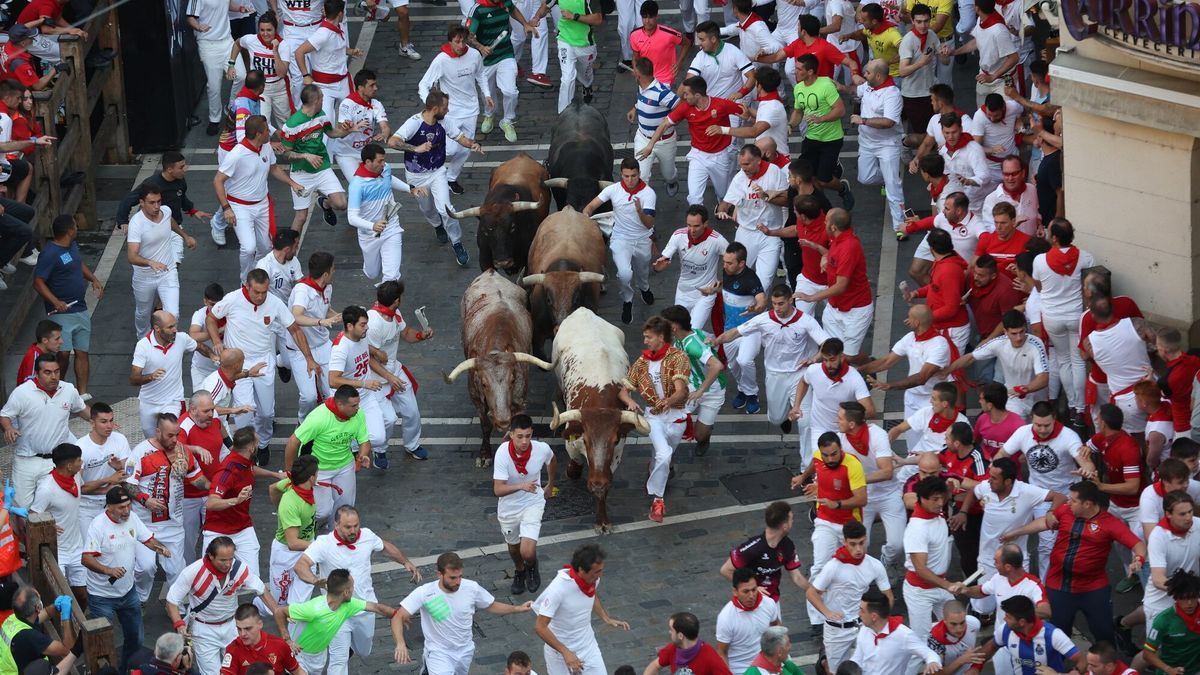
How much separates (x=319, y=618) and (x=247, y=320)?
15.9 feet

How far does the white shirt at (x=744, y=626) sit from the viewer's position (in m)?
16.5

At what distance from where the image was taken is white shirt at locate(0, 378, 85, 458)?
1938 centimetres

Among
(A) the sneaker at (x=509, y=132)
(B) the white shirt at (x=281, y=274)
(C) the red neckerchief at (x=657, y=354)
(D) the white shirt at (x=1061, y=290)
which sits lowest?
(A) the sneaker at (x=509, y=132)

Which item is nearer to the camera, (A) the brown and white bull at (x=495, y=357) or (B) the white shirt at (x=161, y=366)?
(B) the white shirt at (x=161, y=366)

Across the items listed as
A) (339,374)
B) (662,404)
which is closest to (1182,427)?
(662,404)

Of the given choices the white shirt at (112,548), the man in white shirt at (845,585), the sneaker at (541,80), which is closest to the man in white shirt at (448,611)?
the man in white shirt at (845,585)

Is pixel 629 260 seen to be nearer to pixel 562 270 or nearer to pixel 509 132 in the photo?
pixel 562 270

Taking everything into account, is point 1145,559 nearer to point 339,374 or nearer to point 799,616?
point 799,616

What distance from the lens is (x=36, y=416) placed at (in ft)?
63.6

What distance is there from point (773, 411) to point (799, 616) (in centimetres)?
297

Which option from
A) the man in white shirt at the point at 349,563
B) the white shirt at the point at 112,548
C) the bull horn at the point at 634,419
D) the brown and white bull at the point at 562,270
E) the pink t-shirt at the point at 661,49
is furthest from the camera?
the pink t-shirt at the point at 661,49

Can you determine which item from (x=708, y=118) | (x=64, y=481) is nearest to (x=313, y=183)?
(x=708, y=118)

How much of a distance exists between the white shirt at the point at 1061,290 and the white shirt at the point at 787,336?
2.12 meters

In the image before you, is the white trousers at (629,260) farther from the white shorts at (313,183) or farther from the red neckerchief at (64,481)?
the red neckerchief at (64,481)
